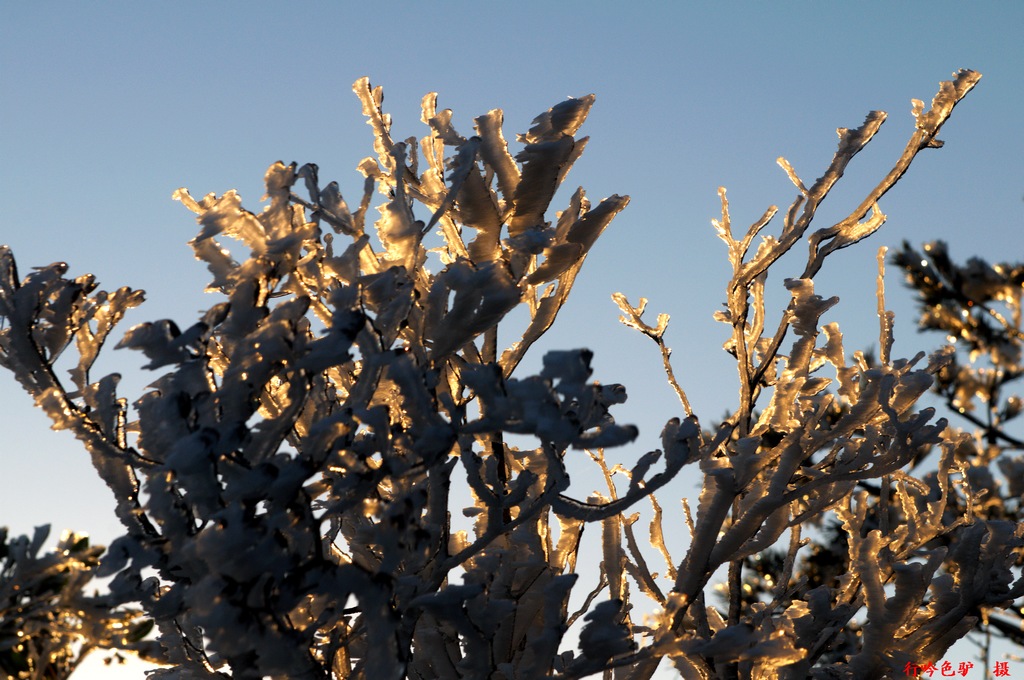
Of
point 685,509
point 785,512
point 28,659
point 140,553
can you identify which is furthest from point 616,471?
point 28,659

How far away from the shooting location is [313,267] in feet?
8.05

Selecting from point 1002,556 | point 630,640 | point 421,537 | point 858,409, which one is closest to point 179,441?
point 421,537

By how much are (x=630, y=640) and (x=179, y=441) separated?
1.08 metres

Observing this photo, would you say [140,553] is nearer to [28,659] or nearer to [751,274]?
[751,274]

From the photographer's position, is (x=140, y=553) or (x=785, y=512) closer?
(x=140, y=553)

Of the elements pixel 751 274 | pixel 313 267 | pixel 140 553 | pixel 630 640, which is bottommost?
pixel 630 640

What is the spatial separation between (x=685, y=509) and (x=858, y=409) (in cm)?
98

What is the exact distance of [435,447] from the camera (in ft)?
6.39

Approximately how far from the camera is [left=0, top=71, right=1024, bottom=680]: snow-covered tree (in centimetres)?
195

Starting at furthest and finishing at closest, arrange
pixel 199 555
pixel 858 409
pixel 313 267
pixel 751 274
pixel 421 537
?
pixel 751 274
pixel 858 409
pixel 313 267
pixel 421 537
pixel 199 555

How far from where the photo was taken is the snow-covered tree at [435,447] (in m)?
1.95

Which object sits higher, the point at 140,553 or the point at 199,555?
the point at 140,553

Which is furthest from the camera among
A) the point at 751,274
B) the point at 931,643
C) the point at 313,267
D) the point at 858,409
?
the point at 751,274

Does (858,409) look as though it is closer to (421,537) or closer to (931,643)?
(931,643)
